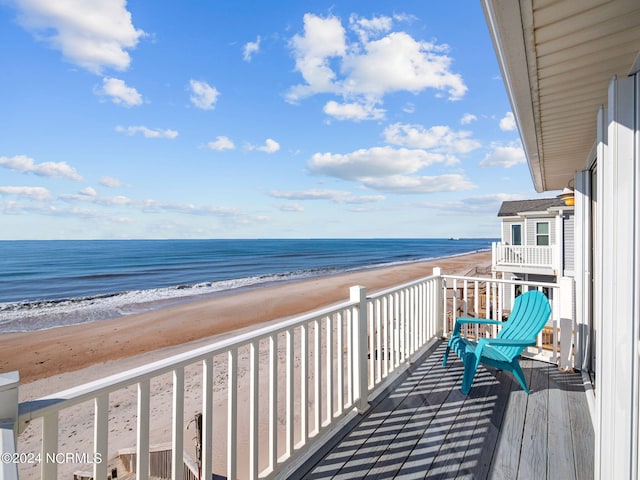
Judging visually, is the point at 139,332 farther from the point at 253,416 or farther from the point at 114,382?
the point at 114,382

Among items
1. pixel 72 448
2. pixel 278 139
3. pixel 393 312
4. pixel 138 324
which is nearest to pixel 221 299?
pixel 138 324

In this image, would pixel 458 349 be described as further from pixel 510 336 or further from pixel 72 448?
pixel 72 448

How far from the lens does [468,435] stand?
2225mm

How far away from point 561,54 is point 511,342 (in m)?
→ 2.20

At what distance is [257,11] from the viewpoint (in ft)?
26.0

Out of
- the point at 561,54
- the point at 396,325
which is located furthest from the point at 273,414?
the point at 561,54

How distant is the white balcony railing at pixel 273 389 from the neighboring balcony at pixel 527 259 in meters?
8.22

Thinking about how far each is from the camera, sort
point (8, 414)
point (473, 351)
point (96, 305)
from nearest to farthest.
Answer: point (8, 414)
point (473, 351)
point (96, 305)

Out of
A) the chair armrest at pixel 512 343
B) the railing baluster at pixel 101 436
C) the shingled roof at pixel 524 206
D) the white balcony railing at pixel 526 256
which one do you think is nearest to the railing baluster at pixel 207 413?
the railing baluster at pixel 101 436

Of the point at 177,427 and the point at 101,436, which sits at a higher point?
the point at 101,436

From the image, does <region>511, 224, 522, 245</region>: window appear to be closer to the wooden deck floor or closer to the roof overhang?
the wooden deck floor

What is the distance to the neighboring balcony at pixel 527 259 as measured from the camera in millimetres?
10922

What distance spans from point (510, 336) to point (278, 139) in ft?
74.0

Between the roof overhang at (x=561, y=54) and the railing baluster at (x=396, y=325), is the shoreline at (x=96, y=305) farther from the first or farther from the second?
the roof overhang at (x=561, y=54)
